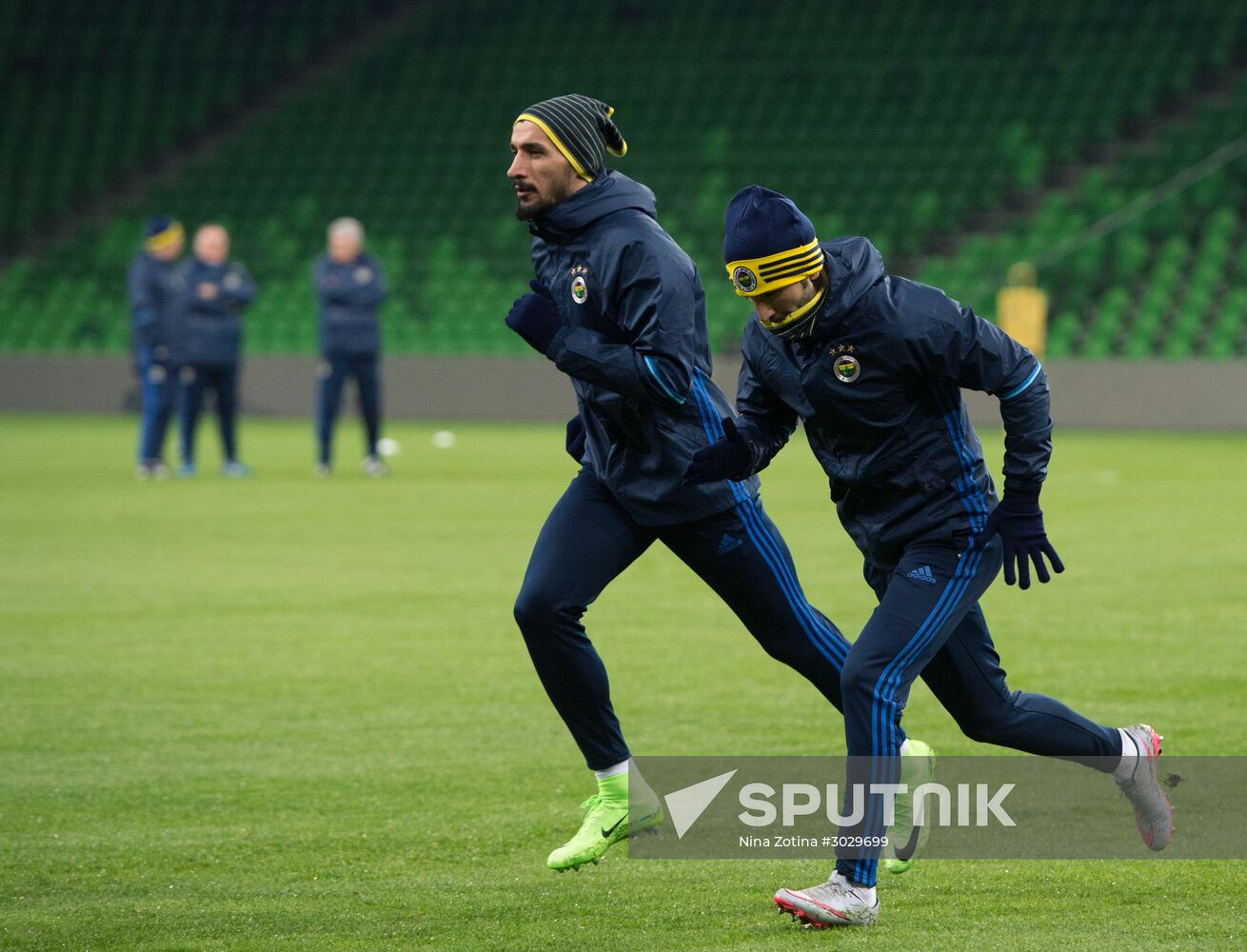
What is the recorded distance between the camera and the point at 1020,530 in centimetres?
459

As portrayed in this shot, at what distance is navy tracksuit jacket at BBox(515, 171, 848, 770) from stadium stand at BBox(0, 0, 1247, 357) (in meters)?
20.1

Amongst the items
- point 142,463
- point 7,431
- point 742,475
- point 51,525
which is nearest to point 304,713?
point 742,475

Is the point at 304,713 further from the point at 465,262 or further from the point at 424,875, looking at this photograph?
the point at 465,262

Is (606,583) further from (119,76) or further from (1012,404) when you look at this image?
(119,76)

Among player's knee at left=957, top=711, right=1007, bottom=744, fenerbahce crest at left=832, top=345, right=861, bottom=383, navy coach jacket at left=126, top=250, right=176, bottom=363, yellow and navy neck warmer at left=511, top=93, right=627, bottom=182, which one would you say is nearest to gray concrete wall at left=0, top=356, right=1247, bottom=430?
navy coach jacket at left=126, top=250, right=176, bottom=363

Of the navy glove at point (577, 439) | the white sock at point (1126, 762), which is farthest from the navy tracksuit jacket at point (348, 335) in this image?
the white sock at point (1126, 762)

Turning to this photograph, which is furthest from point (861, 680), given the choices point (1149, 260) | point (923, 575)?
point (1149, 260)

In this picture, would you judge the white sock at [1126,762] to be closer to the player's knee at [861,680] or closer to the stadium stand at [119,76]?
the player's knee at [861,680]

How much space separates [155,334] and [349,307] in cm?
183

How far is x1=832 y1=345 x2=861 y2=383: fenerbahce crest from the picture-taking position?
4.52 metres

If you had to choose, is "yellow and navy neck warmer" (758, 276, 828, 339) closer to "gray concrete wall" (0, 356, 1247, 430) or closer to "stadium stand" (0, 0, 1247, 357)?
"gray concrete wall" (0, 356, 1247, 430)

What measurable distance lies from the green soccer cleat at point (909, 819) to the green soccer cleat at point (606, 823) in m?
0.68

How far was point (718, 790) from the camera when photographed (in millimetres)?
5844

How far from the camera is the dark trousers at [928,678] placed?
448 cm
